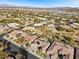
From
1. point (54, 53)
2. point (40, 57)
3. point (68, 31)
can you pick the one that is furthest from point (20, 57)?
point (68, 31)

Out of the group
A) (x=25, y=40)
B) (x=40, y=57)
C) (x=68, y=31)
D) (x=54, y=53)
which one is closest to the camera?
(x=40, y=57)

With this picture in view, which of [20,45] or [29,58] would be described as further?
[20,45]

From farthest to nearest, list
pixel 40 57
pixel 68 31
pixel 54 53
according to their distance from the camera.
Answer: pixel 68 31
pixel 54 53
pixel 40 57

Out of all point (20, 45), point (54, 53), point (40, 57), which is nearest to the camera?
point (40, 57)

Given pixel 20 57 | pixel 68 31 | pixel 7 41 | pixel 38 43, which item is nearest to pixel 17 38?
pixel 7 41

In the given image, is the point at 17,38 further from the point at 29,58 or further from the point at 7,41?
the point at 29,58

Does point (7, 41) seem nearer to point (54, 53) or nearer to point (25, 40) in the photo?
point (25, 40)

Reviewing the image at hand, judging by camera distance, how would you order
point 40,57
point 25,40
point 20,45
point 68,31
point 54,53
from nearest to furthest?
point 40,57
point 54,53
point 20,45
point 25,40
point 68,31

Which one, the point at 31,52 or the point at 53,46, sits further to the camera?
the point at 53,46

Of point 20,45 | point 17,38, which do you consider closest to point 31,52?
point 20,45
